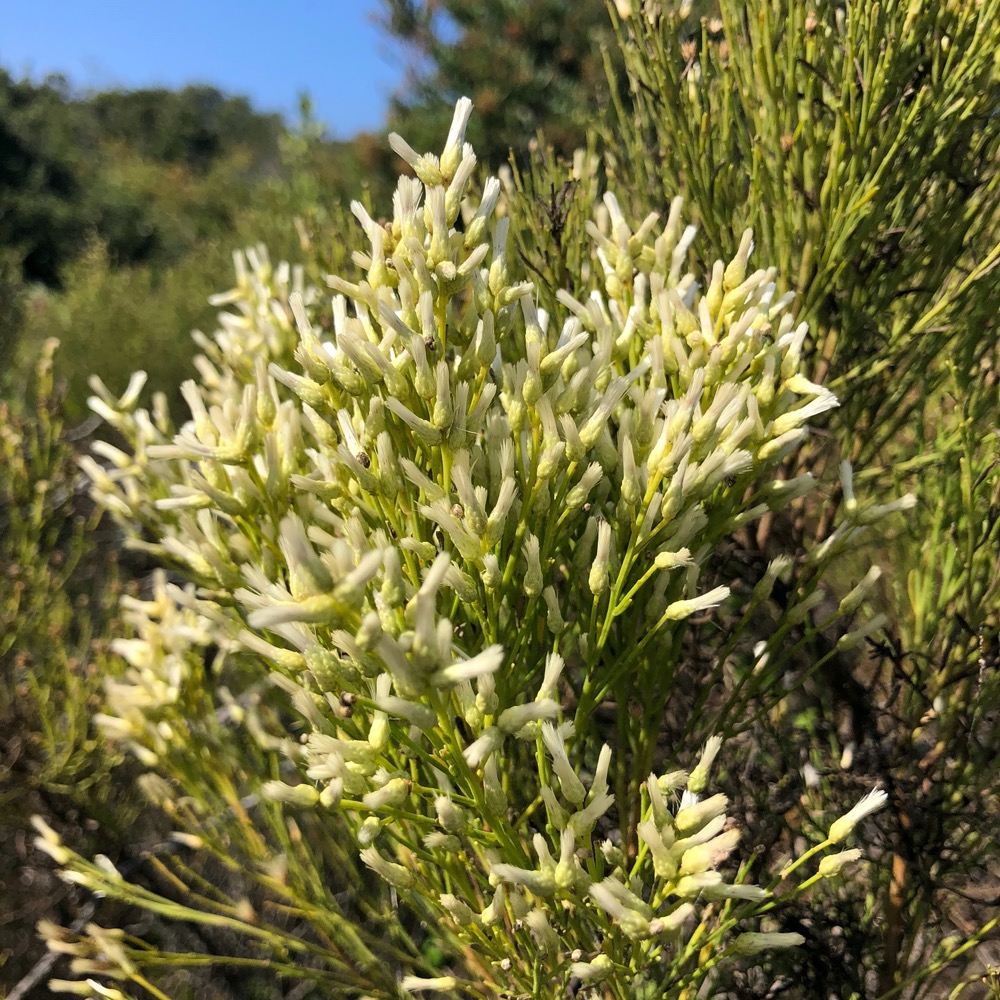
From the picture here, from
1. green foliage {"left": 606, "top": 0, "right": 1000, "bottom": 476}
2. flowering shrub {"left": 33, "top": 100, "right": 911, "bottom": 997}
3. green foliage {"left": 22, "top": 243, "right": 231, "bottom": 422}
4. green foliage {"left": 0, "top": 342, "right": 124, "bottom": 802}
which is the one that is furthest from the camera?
green foliage {"left": 22, "top": 243, "right": 231, "bottom": 422}

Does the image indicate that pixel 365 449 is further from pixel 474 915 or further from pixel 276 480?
pixel 474 915

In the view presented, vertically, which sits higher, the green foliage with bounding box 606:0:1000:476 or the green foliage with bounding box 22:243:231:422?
the green foliage with bounding box 22:243:231:422

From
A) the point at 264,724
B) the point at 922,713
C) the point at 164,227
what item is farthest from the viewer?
the point at 164,227

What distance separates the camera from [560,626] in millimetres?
829

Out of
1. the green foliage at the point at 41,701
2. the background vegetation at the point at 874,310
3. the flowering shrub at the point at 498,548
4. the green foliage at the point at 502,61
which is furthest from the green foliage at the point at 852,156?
the green foliage at the point at 502,61

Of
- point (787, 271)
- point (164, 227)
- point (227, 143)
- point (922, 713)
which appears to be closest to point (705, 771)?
point (922, 713)

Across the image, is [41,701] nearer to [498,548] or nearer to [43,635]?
[43,635]

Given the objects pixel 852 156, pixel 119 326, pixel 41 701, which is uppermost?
pixel 119 326

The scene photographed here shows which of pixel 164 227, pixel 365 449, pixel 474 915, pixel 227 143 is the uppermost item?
pixel 227 143

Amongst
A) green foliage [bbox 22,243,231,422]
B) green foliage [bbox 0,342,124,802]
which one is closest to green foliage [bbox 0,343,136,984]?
green foliage [bbox 0,342,124,802]

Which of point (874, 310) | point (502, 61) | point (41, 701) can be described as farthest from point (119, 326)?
point (874, 310)

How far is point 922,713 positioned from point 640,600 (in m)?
0.77

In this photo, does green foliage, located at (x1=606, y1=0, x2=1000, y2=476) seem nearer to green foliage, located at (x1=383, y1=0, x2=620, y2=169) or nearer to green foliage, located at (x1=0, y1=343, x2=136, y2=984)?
green foliage, located at (x1=0, y1=343, x2=136, y2=984)

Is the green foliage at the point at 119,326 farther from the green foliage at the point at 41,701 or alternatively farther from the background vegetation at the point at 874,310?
the background vegetation at the point at 874,310
